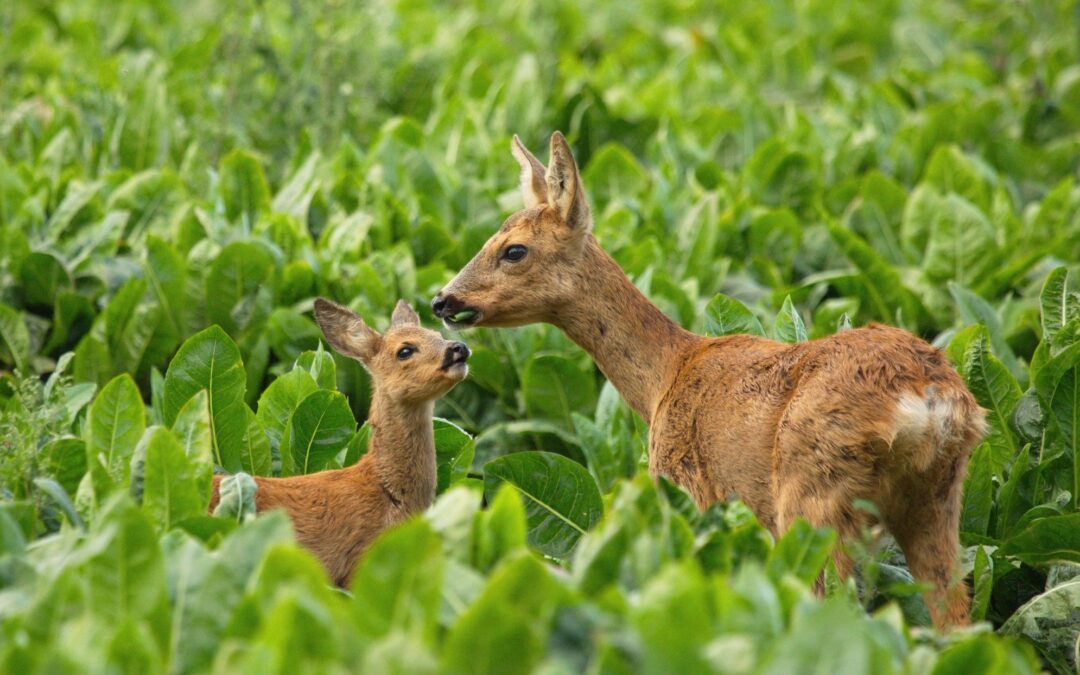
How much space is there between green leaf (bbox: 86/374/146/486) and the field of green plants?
1 centimetres

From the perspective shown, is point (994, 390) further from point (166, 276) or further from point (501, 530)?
point (166, 276)

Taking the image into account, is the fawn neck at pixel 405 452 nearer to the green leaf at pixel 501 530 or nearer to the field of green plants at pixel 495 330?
the field of green plants at pixel 495 330

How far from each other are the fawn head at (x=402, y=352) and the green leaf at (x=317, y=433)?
0.64ft

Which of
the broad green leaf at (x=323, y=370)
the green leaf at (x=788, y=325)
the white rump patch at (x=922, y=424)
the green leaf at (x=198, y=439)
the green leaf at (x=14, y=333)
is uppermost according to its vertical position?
the green leaf at (x=198, y=439)

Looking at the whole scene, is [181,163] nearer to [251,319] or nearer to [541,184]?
[251,319]

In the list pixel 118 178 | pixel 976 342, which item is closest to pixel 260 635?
pixel 976 342

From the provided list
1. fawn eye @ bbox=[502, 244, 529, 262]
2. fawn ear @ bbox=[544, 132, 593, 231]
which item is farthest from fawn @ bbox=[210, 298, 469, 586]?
fawn ear @ bbox=[544, 132, 593, 231]

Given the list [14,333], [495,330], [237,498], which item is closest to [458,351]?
[237,498]

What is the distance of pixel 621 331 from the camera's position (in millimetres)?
5680

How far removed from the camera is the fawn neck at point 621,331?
562cm

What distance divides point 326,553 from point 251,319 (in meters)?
2.31

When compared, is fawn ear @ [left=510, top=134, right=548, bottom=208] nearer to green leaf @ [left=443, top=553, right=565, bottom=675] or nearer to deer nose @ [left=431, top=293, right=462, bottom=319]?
deer nose @ [left=431, top=293, right=462, bottom=319]

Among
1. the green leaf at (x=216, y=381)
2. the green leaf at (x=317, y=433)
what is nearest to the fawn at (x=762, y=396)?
the green leaf at (x=317, y=433)

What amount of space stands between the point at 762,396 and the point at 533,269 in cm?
112
